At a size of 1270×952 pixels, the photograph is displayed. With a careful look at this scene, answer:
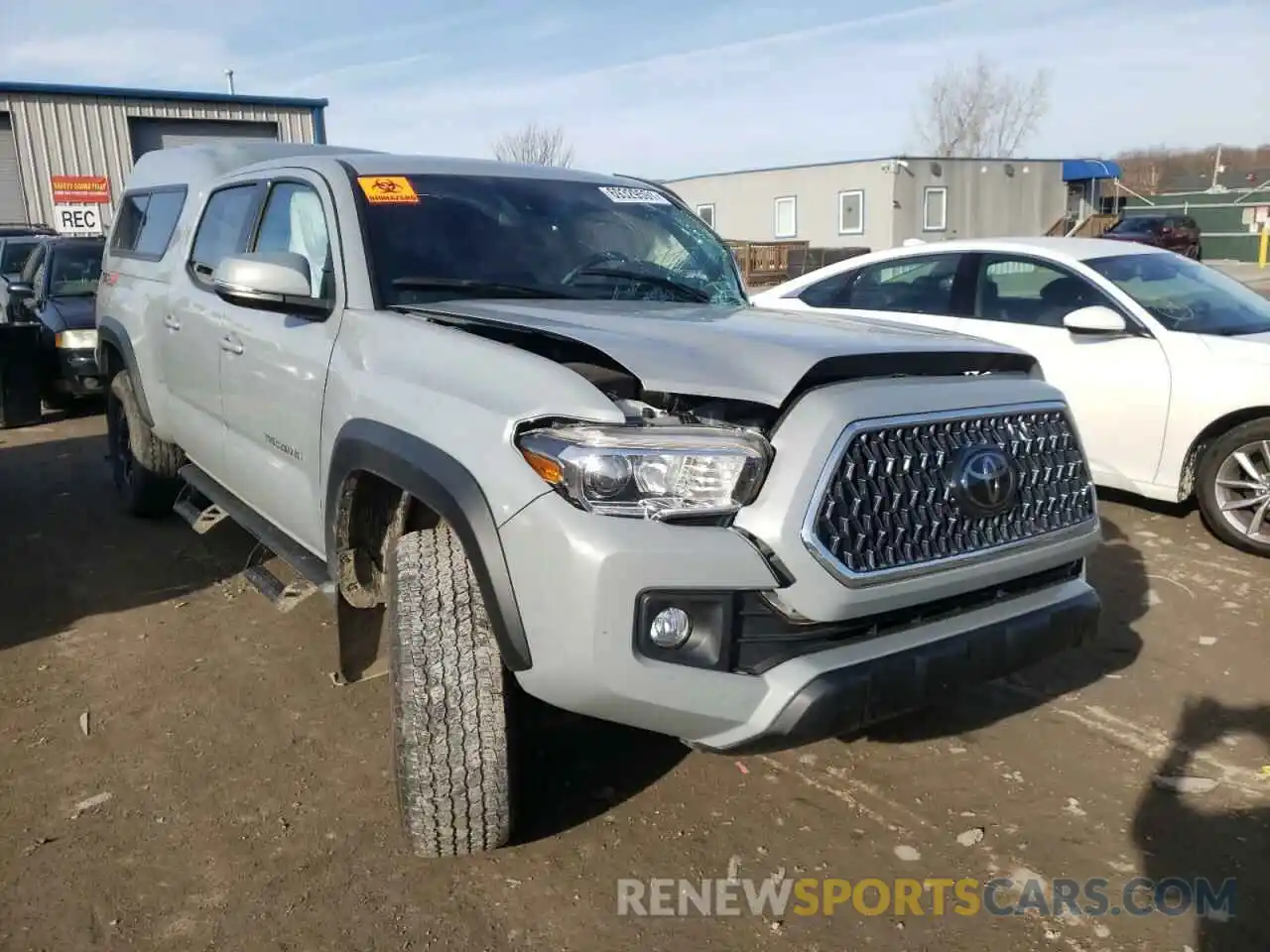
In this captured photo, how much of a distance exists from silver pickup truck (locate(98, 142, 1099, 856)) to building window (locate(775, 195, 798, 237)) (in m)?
32.8

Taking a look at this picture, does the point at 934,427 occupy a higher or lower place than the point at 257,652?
higher

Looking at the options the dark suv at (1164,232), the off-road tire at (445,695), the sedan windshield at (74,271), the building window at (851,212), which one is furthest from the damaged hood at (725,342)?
the building window at (851,212)

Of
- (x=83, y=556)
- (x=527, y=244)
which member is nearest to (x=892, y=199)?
(x=83, y=556)

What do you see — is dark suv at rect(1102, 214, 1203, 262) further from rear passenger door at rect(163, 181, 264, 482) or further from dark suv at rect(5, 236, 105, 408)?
rear passenger door at rect(163, 181, 264, 482)

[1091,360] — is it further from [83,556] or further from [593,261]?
[83,556]

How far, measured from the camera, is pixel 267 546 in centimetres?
425

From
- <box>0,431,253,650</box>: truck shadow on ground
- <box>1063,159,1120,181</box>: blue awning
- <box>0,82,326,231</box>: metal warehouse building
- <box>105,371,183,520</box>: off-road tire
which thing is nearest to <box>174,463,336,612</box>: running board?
<box>0,431,253,650</box>: truck shadow on ground

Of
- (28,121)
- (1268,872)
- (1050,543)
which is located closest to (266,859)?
(1050,543)

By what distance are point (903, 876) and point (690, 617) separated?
106 centimetres

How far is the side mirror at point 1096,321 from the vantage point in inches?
220

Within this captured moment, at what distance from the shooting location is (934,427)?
2580 millimetres

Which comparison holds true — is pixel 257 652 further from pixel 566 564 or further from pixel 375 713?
pixel 566 564

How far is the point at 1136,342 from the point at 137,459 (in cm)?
551

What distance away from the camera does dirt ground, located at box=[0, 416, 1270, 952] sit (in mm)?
2596
